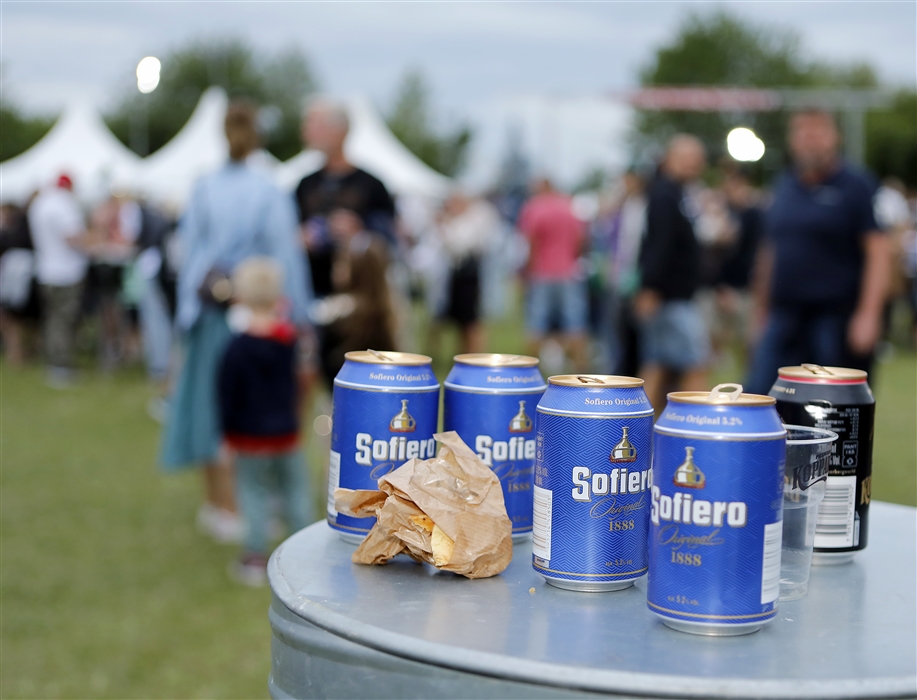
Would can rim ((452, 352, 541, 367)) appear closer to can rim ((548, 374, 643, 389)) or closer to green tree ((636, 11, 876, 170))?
can rim ((548, 374, 643, 389))

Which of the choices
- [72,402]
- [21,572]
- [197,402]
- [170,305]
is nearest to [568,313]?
[170,305]

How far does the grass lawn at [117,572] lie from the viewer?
2.83 m

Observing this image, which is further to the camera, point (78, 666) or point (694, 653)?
point (78, 666)

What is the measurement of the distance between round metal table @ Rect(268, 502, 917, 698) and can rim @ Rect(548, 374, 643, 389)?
0.24 metres

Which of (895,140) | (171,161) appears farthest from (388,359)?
(895,140)

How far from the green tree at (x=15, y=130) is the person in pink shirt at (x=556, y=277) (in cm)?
597

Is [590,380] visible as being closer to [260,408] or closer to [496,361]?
[496,361]

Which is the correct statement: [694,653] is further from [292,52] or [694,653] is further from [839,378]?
[292,52]

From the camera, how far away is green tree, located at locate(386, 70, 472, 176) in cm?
4400

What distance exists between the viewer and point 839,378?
128cm

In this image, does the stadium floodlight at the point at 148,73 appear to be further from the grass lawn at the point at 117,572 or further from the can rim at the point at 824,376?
the grass lawn at the point at 117,572

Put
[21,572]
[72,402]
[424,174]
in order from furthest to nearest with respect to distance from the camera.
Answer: [424,174]
[72,402]
[21,572]

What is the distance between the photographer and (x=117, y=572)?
3.71 m

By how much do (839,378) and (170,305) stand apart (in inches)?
A: 268
